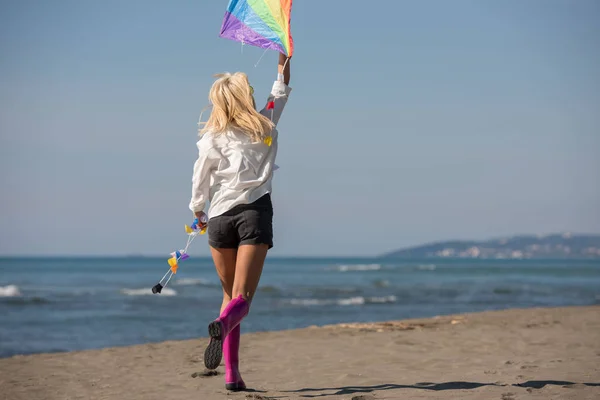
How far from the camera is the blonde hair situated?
4.07 m

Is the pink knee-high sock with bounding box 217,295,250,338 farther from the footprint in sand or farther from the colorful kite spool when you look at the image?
the footprint in sand

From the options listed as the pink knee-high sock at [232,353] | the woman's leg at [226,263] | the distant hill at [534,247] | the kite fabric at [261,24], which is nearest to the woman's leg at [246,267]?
the woman's leg at [226,263]

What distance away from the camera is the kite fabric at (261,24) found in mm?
4523

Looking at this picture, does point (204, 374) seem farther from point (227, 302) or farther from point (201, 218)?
point (201, 218)

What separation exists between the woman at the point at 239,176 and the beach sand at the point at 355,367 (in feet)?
2.94

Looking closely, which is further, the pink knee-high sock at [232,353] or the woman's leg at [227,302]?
the pink knee-high sock at [232,353]

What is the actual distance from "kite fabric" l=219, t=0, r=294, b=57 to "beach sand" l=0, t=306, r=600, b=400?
221cm

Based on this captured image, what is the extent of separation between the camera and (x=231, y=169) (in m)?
4.12

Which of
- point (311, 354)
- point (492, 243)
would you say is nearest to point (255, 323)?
point (311, 354)

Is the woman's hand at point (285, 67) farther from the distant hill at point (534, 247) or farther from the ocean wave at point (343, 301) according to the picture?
the distant hill at point (534, 247)

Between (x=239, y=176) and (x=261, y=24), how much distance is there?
1163mm

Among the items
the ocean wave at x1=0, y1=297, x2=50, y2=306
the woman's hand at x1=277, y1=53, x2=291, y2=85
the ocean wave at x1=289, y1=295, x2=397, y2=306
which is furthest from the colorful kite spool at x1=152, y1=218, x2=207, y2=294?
the ocean wave at x1=0, y1=297, x2=50, y2=306

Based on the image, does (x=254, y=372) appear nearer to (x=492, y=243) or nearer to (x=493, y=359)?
(x=493, y=359)

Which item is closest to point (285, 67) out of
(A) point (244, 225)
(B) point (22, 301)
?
(A) point (244, 225)
